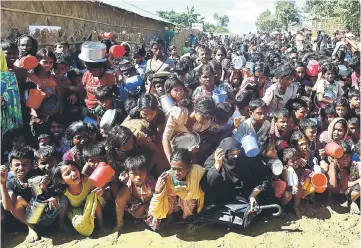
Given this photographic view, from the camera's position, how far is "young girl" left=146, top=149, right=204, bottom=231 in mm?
2765

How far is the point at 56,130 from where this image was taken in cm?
354

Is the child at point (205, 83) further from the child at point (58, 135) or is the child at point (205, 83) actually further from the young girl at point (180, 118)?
the child at point (58, 135)

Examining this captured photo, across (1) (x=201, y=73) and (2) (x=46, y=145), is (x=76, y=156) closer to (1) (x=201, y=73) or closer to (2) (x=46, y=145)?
(2) (x=46, y=145)

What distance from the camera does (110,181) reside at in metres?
2.95

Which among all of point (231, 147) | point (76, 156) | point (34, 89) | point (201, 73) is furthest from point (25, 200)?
point (201, 73)

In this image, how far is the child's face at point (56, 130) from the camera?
3.53m

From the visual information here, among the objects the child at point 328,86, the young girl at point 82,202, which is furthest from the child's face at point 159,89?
the child at point 328,86

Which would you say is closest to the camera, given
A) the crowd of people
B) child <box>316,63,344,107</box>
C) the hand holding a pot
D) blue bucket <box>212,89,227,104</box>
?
the hand holding a pot

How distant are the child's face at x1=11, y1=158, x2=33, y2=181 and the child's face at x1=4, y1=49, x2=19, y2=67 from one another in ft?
4.49

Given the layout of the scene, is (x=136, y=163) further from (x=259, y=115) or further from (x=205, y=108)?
(x=259, y=115)

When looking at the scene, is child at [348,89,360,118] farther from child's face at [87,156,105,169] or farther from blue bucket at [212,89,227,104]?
child's face at [87,156,105,169]

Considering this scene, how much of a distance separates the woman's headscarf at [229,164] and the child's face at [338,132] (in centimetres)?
108

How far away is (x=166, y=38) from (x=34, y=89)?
16.2 meters

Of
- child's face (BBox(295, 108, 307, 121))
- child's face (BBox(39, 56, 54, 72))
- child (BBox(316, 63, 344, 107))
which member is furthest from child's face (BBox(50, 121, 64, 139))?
child (BBox(316, 63, 344, 107))
